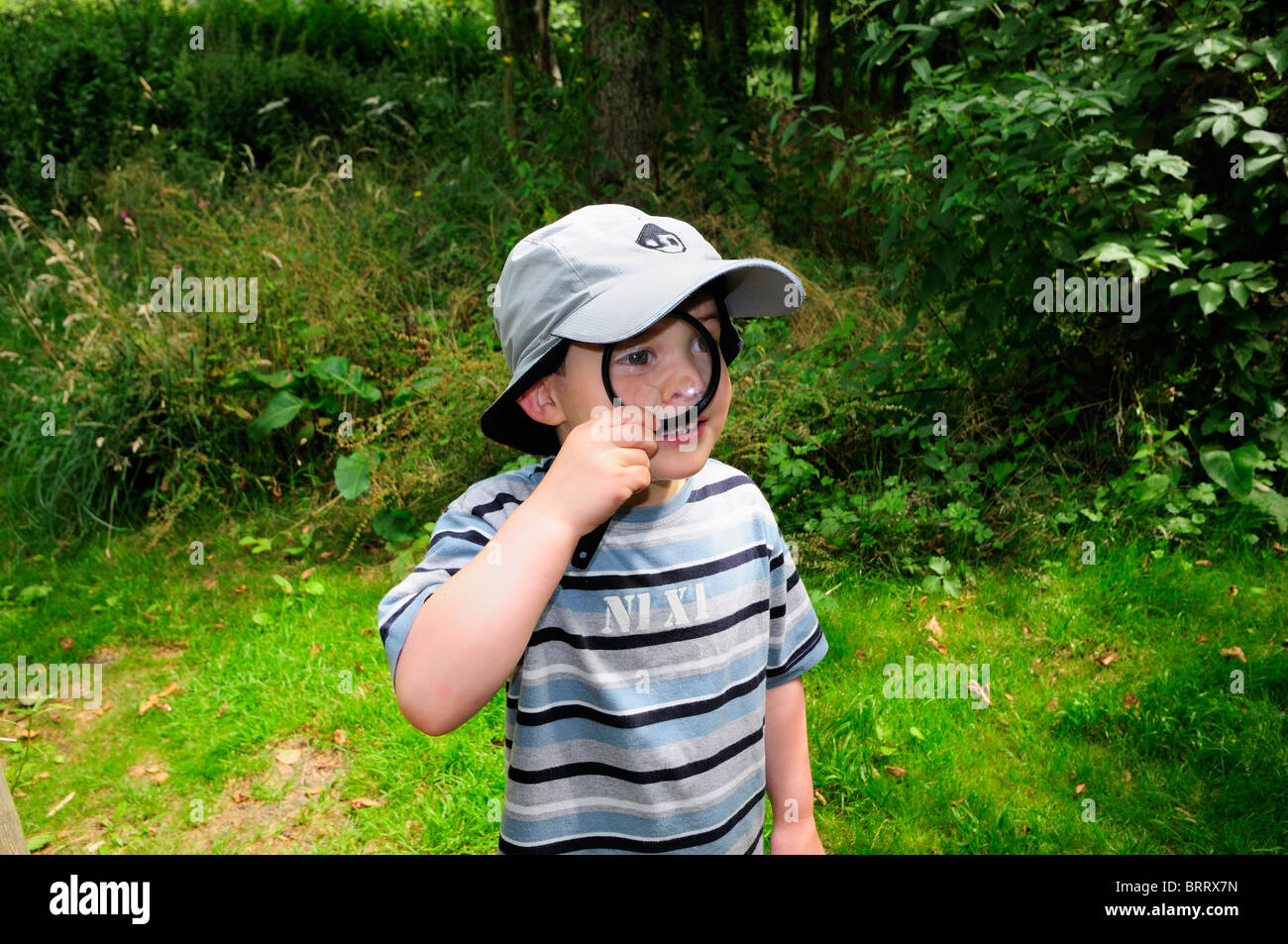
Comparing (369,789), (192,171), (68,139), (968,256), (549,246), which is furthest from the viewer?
(68,139)

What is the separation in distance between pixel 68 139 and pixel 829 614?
9972mm

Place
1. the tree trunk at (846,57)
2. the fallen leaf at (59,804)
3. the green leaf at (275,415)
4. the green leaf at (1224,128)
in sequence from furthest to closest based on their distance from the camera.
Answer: the tree trunk at (846,57)
the green leaf at (275,415)
the green leaf at (1224,128)
the fallen leaf at (59,804)

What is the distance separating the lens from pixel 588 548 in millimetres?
1477

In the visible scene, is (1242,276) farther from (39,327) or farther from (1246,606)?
(39,327)

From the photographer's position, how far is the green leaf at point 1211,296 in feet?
12.2

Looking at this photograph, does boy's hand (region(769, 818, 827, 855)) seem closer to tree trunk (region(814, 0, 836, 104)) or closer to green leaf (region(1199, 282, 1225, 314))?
green leaf (region(1199, 282, 1225, 314))

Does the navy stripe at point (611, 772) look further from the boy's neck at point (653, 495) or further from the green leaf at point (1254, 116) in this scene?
the green leaf at point (1254, 116)

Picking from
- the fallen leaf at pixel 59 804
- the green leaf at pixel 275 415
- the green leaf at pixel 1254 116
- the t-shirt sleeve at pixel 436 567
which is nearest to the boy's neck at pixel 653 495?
the t-shirt sleeve at pixel 436 567

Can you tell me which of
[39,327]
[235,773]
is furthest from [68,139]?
[235,773]

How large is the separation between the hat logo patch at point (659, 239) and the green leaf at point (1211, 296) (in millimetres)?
3052

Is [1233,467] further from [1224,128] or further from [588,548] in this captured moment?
[588,548]

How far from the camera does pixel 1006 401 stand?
4.57 meters

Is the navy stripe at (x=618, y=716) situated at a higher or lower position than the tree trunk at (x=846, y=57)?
lower

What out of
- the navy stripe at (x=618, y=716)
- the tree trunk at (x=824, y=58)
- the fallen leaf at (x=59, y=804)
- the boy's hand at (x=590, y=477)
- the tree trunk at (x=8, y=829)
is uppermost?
the tree trunk at (x=824, y=58)
